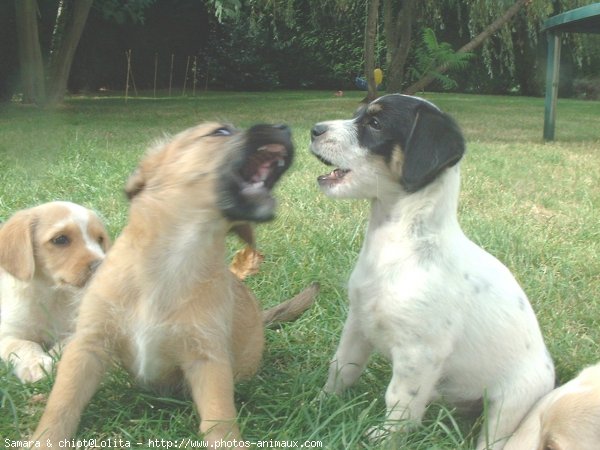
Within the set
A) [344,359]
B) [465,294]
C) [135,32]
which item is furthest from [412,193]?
[135,32]

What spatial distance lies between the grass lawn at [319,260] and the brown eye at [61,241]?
72cm

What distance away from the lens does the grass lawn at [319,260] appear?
112 inches

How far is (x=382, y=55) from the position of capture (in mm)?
26594

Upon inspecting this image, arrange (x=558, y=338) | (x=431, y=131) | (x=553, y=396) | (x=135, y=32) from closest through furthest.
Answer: (x=553, y=396), (x=431, y=131), (x=558, y=338), (x=135, y=32)

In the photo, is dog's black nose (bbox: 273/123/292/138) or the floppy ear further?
the floppy ear

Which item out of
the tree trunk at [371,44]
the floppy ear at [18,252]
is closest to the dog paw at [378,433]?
the floppy ear at [18,252]

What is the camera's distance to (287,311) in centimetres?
385

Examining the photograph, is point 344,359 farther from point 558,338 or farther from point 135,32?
point 135,32

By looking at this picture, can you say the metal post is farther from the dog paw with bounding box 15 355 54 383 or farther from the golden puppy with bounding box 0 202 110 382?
the dog paw with bounding box 15 355 54 383

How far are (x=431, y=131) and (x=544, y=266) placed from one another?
7.23 feet

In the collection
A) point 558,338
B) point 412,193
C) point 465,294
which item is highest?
point 412,193

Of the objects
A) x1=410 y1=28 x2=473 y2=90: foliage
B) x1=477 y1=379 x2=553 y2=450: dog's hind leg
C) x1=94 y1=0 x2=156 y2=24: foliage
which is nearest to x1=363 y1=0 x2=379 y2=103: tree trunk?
x1=410 y1=28 x2=473 y2=90: foliage

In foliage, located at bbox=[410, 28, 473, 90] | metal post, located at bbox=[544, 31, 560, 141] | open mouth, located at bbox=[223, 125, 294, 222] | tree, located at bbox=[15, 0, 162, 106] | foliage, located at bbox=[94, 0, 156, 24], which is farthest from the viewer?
foliage, located at bbox=[94, 0, 156, 24]

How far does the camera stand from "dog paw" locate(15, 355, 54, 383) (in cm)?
316
